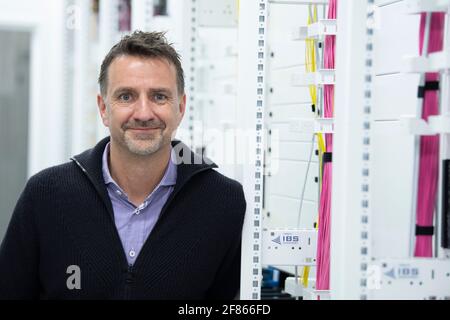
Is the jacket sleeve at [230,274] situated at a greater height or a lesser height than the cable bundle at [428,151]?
lesser

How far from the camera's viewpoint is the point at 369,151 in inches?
77.3

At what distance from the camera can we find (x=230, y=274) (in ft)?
8.25

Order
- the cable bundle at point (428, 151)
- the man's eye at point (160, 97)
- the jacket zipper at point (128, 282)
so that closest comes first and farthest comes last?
A: the cable bundle at point (428, 151), the jacket zipper at point (128, 282), the man's eye at point (160, 97)

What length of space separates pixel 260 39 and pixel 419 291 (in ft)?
3.09

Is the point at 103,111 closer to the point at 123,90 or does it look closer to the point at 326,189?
the point at 123,90

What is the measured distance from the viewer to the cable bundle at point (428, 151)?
1932 mm

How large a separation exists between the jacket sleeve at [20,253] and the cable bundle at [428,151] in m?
1.27

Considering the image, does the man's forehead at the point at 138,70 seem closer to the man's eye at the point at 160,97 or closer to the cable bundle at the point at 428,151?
the man's eye at the point at 160,97

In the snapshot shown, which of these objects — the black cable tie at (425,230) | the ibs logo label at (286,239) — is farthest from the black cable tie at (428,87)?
the ibs logo label at (286,239)

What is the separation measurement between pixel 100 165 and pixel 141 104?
0.27 m

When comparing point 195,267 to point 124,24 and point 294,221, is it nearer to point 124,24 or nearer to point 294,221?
point 294,221

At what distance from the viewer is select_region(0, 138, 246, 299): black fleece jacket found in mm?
2301

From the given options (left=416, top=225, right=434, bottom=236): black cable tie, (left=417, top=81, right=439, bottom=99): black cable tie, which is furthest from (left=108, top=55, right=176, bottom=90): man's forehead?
(left=416, top=225, right=434, bottom=236): black cable tie

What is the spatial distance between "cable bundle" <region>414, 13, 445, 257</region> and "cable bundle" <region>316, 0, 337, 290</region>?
0.37 m
